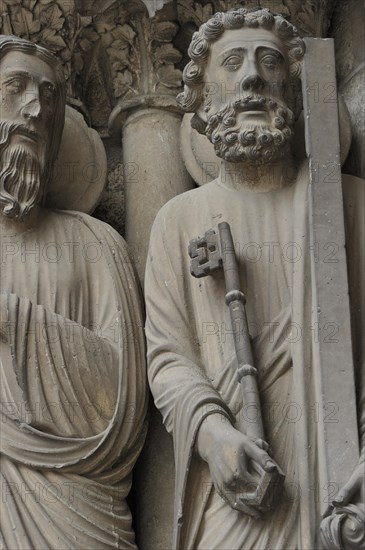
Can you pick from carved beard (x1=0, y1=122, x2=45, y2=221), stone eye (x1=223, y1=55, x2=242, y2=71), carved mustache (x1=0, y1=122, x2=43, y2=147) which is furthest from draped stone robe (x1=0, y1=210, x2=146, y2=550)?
stone eye (x1=223, y1=55, x2=242, y2=71)

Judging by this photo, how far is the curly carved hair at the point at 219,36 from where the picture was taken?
6879 mm

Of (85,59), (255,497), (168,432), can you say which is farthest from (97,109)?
(255,497)

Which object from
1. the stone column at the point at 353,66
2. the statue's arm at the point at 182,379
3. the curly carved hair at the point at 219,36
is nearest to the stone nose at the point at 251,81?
the curly carved hair at the point at 219,36

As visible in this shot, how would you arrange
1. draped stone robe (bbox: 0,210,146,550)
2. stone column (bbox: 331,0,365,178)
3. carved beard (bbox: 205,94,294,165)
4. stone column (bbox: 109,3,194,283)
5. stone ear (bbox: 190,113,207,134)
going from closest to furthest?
draped stone robe (bbox: 0,210,146,550) < carved beard (bbox: 205,94,294,165) < stone ear (bbox: 190,113,207,134) < stone column (bbox: 331,0,365,178) < stone column (bbox: 109,3,194,283)

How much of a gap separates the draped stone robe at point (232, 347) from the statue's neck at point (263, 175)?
0.09 feet

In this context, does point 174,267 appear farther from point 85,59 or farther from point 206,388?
point 85,59

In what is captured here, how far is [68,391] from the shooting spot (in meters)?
6.60

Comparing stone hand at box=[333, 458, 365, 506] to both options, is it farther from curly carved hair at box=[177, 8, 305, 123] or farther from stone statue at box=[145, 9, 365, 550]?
curly carved hair at box=[177, 8, 305, 123]

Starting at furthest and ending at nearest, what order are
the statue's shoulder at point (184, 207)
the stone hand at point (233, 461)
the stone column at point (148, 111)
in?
1. the stone column at point (148, 111)
2. the statue's shoulder at point (184, 207)
3. the stone hand at point (233, 461)

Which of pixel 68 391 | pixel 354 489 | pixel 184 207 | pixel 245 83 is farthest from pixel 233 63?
pixel 354 489

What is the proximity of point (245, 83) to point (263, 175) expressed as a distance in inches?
12.6

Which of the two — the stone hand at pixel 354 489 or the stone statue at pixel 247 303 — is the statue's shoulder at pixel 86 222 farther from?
the stone hand at pixel 354 489

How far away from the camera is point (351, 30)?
24.8 ft

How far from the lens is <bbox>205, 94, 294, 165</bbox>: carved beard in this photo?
Result: 6.70 m
